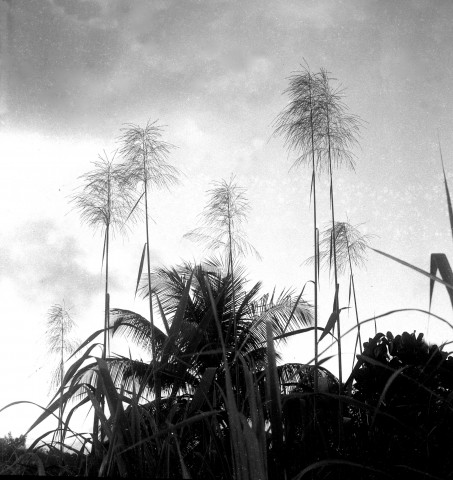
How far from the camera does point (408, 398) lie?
1351 mm

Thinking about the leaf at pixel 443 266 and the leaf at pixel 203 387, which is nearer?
the leaf at pixel 443 266

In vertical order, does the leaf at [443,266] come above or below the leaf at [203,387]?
above

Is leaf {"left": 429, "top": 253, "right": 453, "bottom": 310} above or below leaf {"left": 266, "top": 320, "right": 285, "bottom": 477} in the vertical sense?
above

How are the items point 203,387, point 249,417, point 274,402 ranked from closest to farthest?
point 274,402 → point 203,387 → point 249,417

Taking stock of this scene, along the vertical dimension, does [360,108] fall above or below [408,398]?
above

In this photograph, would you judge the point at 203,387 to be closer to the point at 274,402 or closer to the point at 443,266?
the point at 274,402

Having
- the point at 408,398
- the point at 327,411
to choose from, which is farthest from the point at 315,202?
the point at 327,411

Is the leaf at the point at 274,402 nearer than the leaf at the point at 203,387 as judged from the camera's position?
Yes

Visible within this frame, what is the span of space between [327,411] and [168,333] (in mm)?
380

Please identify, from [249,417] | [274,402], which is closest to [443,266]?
[274,402]

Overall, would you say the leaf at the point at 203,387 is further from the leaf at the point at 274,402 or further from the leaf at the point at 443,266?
the leaf at the point at 443,266

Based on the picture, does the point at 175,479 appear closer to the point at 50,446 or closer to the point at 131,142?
the point at 50,446

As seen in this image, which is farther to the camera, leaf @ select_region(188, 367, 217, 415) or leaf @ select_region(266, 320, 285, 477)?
leaf @ select_region(188, 367, 217, 415)

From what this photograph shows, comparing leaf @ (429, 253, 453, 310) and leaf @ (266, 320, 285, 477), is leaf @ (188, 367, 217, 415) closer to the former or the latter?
leaf @ (266, 320, 285, 477)
